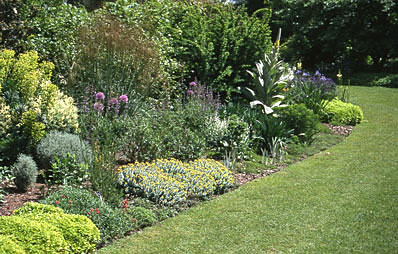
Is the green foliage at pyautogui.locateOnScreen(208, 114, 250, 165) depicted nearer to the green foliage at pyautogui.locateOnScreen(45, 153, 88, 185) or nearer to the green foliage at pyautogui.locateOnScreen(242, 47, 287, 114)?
the green foliage at pyautogui.locateOnScreen(242, 47, 287, 114)

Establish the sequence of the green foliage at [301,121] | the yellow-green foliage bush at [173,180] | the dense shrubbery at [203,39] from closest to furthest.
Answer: the yellow-green foliage bush at [173,180] → the green foliage at [301,121] → the dense shrubbery at [203,39]

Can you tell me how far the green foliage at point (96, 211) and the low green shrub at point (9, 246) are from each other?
113 cm

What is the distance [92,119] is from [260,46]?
5390 millimetres

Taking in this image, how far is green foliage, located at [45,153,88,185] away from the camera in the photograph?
531 centimetres

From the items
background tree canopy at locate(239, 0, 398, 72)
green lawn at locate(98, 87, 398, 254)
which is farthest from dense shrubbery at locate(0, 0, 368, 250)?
background tree canopy at locate(239, 0, 398, 72)

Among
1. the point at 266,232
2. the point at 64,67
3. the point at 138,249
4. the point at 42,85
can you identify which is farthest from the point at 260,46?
the point at 138,249

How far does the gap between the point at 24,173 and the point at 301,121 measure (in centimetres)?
549

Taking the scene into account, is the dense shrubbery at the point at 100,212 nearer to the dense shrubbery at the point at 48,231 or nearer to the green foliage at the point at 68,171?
the dense shrubbery at the point at 48,231

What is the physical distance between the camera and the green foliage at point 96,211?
4.29 meters

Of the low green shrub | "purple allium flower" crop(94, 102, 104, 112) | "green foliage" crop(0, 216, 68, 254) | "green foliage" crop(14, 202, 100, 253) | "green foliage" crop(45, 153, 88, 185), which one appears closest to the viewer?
the low green shrub

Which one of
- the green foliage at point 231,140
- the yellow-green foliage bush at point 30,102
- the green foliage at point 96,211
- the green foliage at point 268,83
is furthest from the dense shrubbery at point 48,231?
the green foliage at point 268,83

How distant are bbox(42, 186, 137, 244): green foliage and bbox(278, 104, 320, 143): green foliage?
194 inches

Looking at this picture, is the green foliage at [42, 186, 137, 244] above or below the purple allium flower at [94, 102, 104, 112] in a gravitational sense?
Result: below

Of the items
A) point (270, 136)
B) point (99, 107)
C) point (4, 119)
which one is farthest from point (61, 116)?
point (270, 136)
